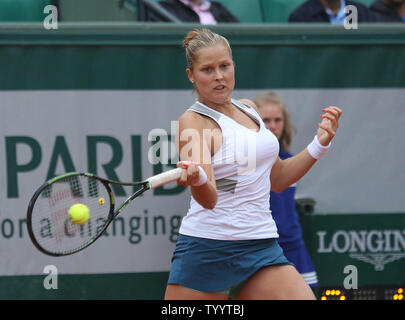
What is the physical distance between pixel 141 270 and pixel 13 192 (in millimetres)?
864

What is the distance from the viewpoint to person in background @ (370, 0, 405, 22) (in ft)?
18.2

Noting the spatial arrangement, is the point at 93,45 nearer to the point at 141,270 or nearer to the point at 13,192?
the point at 13,192

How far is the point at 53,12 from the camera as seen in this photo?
15.4 ft

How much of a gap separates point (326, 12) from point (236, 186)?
8.62 feet

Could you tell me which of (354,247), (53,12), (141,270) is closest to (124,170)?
(141,270)

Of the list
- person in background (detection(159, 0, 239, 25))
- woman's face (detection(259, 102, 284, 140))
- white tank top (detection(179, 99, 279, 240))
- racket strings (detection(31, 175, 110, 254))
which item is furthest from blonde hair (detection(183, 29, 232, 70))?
person in background (detection(159, 0, 239, 25))

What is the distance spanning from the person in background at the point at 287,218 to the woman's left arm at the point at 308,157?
66 centimetres

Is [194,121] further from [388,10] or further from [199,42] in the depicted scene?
[388,10]

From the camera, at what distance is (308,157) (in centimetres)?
334

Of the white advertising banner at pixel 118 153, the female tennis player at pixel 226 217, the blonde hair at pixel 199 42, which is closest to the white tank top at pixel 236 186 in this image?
the female tennis player at pixel 226 217

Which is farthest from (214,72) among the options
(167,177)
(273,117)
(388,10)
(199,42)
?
(388,10)
